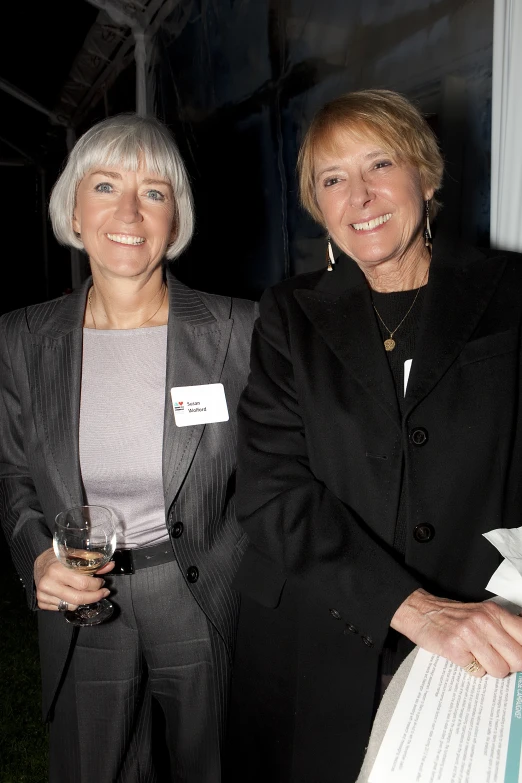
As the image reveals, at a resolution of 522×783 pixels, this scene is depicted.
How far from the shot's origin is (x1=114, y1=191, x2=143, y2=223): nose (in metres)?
1.73

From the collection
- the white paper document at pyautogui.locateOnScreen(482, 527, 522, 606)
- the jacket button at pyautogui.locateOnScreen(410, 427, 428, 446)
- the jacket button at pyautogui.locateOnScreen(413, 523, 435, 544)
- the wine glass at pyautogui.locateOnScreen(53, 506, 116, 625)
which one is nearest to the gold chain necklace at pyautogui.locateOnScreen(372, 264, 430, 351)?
the jacket button at pyautogui.locateOnScreen(410, 427, 428, 446)

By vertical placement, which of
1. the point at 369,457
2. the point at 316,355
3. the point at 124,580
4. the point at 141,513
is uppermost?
the point at 316,355

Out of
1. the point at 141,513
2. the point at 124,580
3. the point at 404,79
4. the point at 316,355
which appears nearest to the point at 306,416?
the point at 316,355

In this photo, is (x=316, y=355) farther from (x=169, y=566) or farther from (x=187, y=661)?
(x=187, y=661)

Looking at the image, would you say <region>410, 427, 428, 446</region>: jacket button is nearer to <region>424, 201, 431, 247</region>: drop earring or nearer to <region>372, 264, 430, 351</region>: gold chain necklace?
<region>372, 264, 430, 351</region>: gold chain necklace

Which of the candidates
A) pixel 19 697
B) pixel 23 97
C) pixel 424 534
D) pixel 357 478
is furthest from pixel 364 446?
pixel 23 97

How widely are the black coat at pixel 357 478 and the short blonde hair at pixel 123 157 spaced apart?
1.93 feet

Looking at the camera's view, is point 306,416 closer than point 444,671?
No

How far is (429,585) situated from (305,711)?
1.36 feet

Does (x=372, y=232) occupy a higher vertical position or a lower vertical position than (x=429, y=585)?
higher

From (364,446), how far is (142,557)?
26.0 inches

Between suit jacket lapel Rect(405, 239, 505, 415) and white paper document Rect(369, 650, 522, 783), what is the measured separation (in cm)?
54

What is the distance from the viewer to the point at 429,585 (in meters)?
1.31

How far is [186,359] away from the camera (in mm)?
1737
